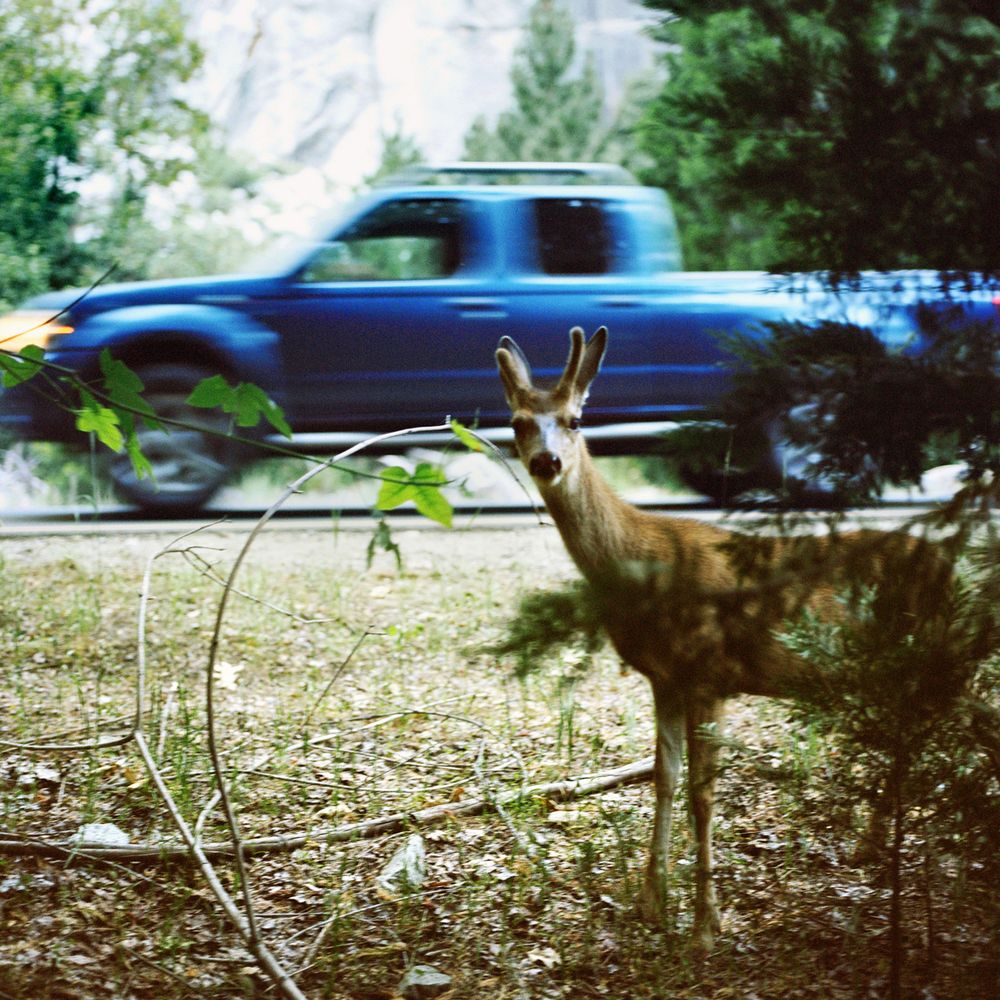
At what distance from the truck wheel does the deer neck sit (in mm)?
5036

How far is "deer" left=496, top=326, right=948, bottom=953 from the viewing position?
2391 millimetres

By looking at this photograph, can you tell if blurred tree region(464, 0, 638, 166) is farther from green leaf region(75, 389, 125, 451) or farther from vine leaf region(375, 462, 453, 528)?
vine leaf region(375, 462, 453, 528)

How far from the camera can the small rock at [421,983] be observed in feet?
10.3

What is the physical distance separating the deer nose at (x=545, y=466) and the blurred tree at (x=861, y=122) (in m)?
0.98

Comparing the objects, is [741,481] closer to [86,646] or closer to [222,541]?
[86,646]

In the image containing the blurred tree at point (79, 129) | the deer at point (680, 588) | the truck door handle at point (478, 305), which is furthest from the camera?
the blurred tree at point (79, 129)

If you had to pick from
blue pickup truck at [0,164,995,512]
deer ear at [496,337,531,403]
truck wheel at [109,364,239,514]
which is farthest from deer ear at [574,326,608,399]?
truck wheel at [109,364,239,514]

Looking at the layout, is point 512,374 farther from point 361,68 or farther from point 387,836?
point 361,68

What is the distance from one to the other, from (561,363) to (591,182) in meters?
1.69

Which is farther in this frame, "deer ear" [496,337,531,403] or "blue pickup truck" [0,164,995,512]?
"blue pickup truck" [0,164,995,512]

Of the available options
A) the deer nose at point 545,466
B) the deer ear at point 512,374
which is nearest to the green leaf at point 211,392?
the deer nose at point 545,466

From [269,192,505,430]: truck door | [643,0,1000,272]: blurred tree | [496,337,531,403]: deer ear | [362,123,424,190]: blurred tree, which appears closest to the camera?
[643,0,1000,272]: blurred tree

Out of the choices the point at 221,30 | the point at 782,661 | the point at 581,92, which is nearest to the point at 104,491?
the point at 782,661

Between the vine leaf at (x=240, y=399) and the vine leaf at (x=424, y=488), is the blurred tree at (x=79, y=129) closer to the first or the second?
the vine leaf at (x=240, y=399)
